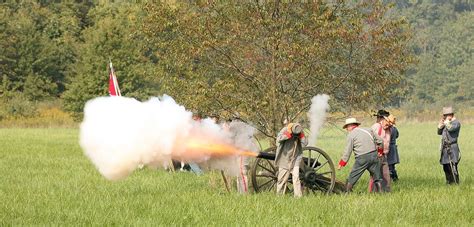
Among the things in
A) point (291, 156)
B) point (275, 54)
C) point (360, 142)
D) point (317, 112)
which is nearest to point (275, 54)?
point (275, 54)

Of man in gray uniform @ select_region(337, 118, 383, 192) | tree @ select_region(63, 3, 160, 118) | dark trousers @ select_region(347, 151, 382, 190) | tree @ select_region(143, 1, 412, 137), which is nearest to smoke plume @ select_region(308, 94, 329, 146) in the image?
tree @ select_region(143, 1, 412, 137)

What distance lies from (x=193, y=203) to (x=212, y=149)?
166cm

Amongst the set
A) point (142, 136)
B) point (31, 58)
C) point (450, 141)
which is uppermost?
point (31, 58)

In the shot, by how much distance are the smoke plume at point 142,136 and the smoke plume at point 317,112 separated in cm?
215

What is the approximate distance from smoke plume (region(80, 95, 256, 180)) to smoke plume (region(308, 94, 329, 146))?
2155mm

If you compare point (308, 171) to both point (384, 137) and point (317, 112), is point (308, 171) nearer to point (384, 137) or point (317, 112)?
point (317, 112)

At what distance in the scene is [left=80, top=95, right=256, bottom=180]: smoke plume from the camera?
45.2 feet

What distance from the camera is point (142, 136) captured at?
556 inches

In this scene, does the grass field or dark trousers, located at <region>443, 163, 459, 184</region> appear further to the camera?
dark trousers, located at <region>443, 163, 459, 184</region>

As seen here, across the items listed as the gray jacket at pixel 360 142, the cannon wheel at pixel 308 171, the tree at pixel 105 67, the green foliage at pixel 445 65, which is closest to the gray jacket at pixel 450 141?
the gray jacket at pixel 360 142

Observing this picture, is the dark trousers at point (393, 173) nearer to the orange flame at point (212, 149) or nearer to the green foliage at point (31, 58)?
the orange flame at point (212, 149)

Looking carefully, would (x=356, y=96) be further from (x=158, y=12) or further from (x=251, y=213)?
(x=251, y=213)

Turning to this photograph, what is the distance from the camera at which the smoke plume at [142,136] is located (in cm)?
1378

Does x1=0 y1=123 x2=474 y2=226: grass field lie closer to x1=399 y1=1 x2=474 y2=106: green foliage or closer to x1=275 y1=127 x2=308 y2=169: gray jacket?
x1=275 y1=127 x2=308 y2=169: gray jacket
